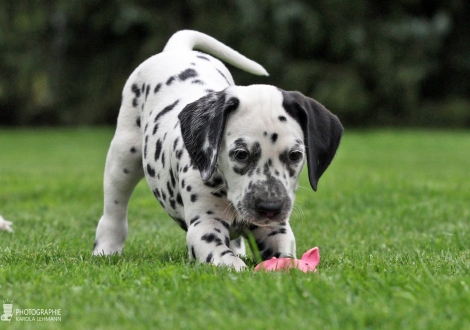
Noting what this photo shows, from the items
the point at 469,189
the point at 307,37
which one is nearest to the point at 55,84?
the point at 307,37

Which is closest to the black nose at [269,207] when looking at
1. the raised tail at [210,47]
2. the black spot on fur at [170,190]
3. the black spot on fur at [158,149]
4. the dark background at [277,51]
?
the black spot on fur at [170,190]

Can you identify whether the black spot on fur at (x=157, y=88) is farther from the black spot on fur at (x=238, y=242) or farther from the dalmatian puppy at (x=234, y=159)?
the black spot on fur at (x=238, y=242)

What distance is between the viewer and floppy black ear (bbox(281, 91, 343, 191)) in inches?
177

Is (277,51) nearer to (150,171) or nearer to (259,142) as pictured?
(150,171)

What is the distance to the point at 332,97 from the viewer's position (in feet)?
90.0

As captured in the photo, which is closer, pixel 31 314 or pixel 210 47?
pixel 31 314

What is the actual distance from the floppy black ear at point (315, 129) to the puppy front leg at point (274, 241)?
0.35 metres

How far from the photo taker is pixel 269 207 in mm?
4156

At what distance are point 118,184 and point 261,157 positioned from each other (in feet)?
5.86

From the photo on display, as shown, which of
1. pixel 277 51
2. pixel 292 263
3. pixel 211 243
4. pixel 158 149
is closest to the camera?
pixel 292 263

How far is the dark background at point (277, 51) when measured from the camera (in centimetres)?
2803

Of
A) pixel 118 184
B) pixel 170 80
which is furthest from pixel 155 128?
pixel 118 184

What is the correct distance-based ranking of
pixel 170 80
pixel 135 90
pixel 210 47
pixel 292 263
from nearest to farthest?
pixel 292 263 < pixel 170 80 < pixel 135 90 < pixel 210 47

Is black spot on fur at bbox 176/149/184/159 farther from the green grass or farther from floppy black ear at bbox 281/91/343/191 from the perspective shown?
floppy black ear at bbox 281/91/343/191
